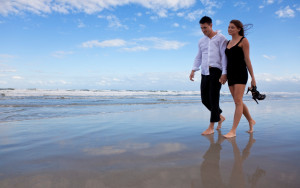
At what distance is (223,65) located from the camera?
128 inches

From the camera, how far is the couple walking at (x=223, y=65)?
3127 millimetres

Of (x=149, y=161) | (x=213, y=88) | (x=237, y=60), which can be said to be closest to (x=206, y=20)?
(x=237, y=60)

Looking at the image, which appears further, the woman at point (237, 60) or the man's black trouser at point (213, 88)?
the man's black trouser at point (213, 88)

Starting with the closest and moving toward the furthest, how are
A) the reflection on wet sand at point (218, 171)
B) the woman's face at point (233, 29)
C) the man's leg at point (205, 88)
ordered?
1. the reflection on wet sand at point (218, 171)
2. the woman's face at point (233, 29)
3. the man's leg at point (205, 88)

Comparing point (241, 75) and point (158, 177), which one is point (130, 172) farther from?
point (241, 75)

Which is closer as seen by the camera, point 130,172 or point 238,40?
point 130,172

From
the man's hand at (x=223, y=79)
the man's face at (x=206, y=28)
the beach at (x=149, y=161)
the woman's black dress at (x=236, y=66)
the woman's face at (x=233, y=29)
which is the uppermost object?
the man's face at (x=206, y=28)

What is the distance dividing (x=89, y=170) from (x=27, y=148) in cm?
119

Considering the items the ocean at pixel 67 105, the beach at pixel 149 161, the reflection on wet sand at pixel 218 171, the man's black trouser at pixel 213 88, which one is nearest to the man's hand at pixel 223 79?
the man's black trouser at pixel 213 88

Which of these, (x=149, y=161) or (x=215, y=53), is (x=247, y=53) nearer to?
(x=215, y=53)

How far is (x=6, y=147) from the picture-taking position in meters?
2.50

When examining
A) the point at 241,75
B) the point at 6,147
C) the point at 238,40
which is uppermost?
the point at 238,40

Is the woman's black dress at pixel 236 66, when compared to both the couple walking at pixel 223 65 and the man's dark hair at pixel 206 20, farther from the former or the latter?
the man's dark hair at pixel 206 20

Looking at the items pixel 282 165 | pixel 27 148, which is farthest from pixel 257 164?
pixel 27 148
